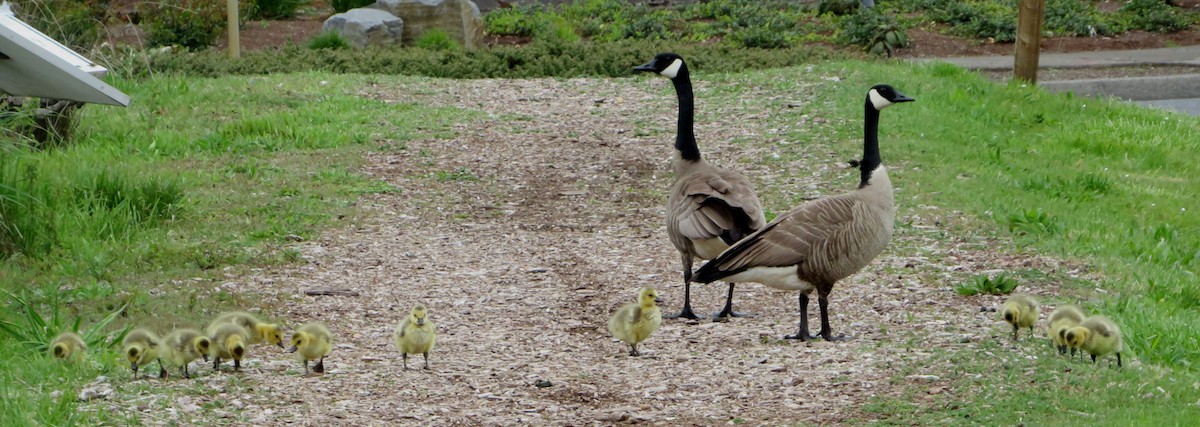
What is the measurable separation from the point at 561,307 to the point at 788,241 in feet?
5.61

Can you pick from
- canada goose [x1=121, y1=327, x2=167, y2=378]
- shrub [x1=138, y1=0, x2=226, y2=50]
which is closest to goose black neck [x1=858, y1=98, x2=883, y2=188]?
canada goose [x1=121, y1=327, x2=167, y2=378]

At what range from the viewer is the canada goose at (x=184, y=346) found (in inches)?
233

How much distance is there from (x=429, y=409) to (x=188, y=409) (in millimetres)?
1000

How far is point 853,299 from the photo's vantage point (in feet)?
25.8

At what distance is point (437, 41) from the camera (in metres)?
19.2

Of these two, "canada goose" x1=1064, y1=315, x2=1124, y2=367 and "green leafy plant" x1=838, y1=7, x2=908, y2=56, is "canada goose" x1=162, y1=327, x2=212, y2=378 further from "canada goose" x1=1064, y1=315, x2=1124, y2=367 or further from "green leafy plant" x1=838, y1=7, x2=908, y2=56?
"green leafy plant" x1=838, y1=7, x2=908, y2=56

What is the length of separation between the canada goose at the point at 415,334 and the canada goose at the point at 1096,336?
2.88 metres

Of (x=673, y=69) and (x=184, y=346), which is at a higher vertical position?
(x=673, y=69)

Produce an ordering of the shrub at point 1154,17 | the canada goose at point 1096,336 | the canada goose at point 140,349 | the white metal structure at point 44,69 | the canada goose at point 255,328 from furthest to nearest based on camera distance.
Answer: the shrub at point 1154,17 → the white metal structure at point 44,69 → the canada goose at point 255,328 → the canada goose at point 1096,336 → the canada goose at point 140,349

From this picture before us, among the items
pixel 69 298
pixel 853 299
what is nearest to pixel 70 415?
pixel 69 298

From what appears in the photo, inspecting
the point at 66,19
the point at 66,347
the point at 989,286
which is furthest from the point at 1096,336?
the point at 66,19

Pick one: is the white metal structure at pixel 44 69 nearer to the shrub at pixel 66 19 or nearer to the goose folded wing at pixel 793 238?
the shrub at pixel 66 19

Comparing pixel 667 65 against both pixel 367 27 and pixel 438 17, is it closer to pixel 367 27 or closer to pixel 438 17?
pixel 367 27

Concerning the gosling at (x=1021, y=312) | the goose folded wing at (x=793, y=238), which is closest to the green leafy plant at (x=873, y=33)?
the goose folded wing at (x=793, y=238)
